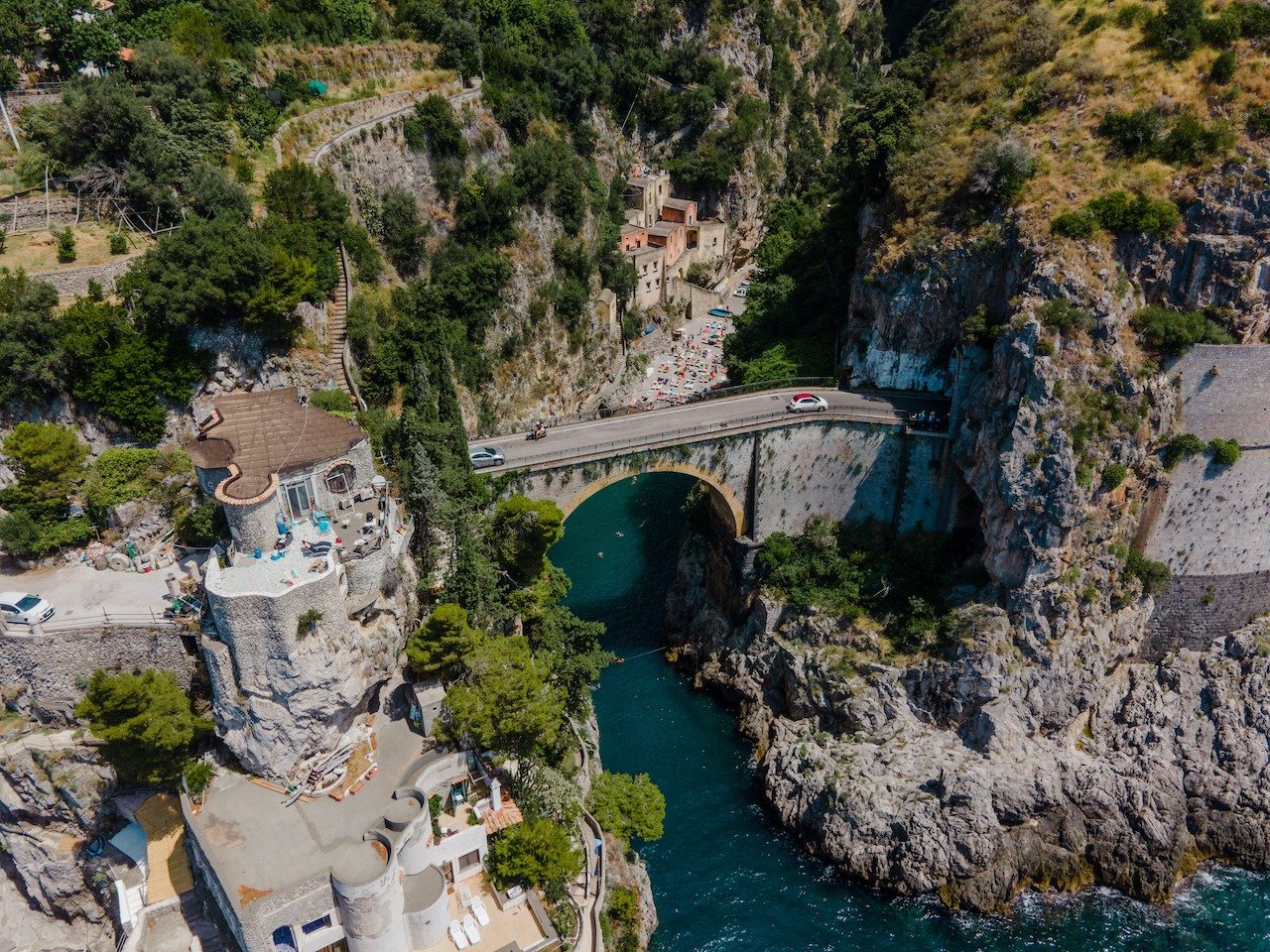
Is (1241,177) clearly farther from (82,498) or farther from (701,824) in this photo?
(82,498)

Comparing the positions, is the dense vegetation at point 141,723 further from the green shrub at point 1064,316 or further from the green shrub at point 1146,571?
the green shrub at point 1146,571

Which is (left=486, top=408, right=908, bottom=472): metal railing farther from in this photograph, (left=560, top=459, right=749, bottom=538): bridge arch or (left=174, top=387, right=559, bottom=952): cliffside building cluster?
(left=174, top=387, right=559, bottom=952): cliffside building cluster

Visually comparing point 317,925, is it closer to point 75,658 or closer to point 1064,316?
point 75,658

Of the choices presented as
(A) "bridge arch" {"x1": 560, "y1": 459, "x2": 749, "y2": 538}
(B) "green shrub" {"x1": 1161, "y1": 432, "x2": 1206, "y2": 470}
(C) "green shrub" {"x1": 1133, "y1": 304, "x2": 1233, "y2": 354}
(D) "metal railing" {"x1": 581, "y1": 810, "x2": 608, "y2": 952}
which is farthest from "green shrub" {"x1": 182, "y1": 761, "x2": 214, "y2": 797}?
(C) "green shrub" {"x1": 1133, "y1": 304, "x2": 1233, "y2": 354}

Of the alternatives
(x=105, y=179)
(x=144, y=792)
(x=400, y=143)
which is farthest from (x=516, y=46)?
(x=144, y=792)

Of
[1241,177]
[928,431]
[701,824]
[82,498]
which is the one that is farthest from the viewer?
[928,431]

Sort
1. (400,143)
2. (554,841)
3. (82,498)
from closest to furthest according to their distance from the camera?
(554,841)
(82,498)
(400,143)
